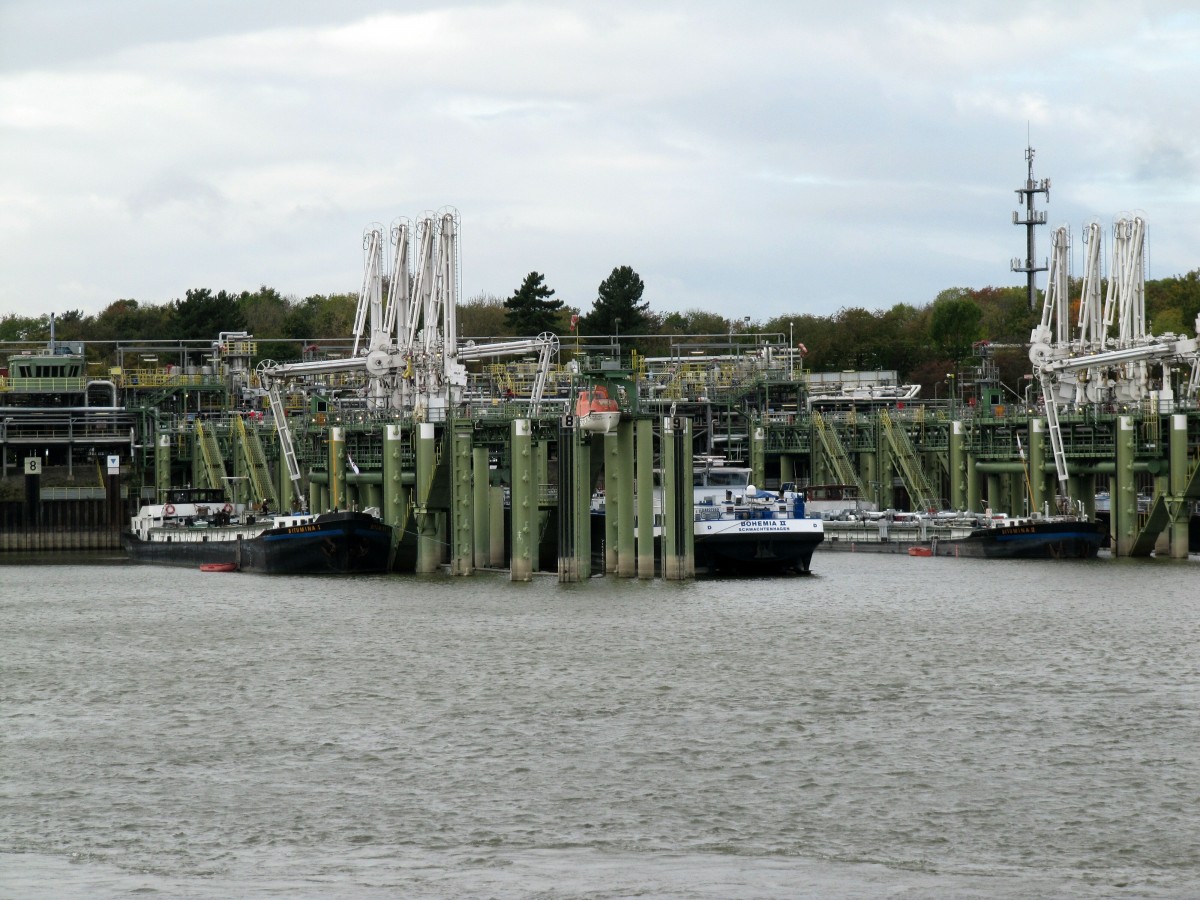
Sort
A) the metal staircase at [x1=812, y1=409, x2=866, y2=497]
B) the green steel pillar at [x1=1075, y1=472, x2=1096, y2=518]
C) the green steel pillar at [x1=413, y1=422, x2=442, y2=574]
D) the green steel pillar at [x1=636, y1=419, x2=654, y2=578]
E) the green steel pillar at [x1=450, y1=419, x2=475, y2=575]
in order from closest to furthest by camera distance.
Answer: the green steel pillar at [x1=636, y1=419, x2=654, y2=578], the green steel pillar at [x1=450, y1=419, x2=475, y2=575], the green steel pillar at [x1=413, y1=422, x2=442, y2=574], the green steel pillar at [x1=1075, y1=472, x2=1096, y2=518], the metal staircase at [x1=812, y1=409, x2=866, y2=497]

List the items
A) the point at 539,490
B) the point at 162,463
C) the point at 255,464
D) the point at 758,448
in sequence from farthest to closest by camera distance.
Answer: the point at 758,448
the point at 162,463
the point at 255,464
the point at 539,490

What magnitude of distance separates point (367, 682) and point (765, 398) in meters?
91.4

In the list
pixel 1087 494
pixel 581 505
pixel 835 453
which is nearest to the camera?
pixel 581 505

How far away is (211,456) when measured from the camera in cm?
12606

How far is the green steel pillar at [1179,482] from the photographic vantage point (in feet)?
303

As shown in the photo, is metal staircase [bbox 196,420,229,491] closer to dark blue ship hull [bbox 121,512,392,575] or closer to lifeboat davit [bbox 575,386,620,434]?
dark blue ship hull [bbox 121,512,392,575]

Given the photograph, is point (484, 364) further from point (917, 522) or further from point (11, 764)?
point (11, 764)

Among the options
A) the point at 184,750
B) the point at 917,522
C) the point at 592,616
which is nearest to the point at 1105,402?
the point at 917,522

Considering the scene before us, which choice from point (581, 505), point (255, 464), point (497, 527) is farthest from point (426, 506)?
point (255, 464)

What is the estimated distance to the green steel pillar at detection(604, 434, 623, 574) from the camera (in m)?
75.1

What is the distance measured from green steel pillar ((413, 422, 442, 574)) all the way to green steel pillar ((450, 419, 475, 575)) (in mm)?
2800

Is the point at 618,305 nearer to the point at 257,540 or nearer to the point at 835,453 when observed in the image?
the point at 835,453

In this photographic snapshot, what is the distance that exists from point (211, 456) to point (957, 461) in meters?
49.6

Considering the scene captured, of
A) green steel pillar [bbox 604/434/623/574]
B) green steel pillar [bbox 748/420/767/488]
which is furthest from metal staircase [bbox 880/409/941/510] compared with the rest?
green steel pillar [bbox 604/434/623/574]
